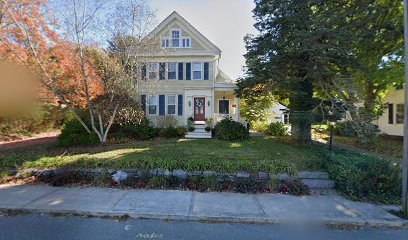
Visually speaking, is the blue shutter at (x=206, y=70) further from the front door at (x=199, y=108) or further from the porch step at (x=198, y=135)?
the porch step at (x=198, y=135)

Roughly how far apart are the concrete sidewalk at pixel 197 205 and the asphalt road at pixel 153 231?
0.20 metres

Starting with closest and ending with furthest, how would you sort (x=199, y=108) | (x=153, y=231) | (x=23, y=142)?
(x=153, y=231), (x=23, y=142), (x=199, y=108)

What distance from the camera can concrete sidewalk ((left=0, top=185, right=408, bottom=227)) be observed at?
4.00m

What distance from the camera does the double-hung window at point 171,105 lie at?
1513cm

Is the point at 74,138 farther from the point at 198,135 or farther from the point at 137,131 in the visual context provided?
the point at 198,135

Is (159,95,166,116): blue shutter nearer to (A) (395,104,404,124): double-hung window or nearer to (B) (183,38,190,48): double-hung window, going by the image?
(B) (183,38,190,48): double-hung window

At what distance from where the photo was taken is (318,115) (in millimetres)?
9570

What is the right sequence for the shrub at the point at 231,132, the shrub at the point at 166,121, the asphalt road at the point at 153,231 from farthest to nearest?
the shrub at the point at 166,121, the shrub at the point at 231,132, the asphalt road at the point at 153,231

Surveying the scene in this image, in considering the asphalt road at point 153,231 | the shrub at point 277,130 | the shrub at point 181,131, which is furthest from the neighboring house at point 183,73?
the asphalt road at point 153,231

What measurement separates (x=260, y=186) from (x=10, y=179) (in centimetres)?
716

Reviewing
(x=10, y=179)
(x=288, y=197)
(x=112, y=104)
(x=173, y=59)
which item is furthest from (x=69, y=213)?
(x=173, y=59)

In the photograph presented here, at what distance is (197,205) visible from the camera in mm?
4461

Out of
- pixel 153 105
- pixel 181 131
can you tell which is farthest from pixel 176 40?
pixel 181 131

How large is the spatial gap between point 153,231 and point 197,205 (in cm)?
119
